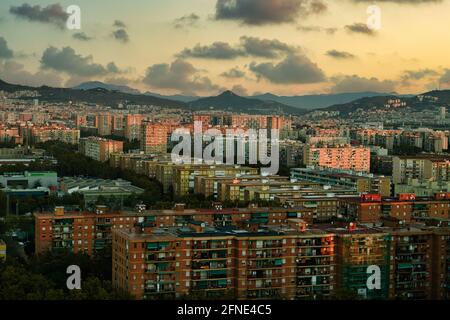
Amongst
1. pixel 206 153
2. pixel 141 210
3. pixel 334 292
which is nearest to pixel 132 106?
pixel 206 153

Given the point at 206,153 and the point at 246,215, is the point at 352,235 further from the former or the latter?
the point at 206,153

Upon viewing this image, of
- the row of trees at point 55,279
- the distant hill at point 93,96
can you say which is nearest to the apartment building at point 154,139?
the row of trees at point 55,279

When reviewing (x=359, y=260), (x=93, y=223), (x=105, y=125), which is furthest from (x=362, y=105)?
(x=359, y=260)

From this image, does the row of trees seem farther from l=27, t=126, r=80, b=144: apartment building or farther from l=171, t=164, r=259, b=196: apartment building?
l=27, t=126, r=80, b=144: apartment building

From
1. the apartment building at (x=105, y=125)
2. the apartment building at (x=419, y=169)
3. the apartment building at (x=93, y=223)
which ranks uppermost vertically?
the apartment building at (x=105, y=125)

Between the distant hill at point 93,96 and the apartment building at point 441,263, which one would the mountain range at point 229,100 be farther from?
the apartment building at point 441,263

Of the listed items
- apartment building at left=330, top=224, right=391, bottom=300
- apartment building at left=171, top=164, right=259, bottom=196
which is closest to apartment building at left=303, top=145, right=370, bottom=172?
apartment building at left=171, top=164, right=259, bottom=196
